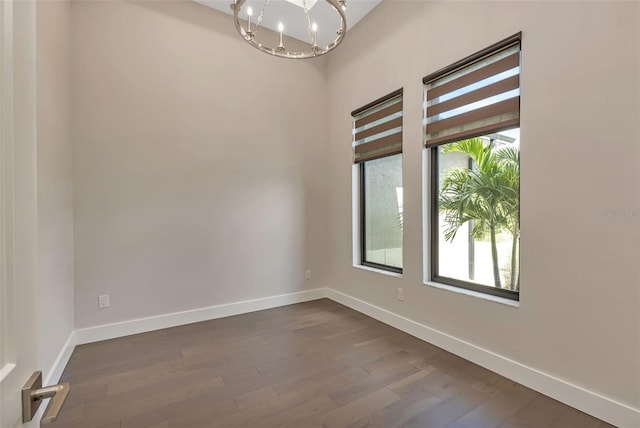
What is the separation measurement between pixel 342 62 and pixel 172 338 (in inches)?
147

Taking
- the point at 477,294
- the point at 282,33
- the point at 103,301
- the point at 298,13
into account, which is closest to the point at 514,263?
the point at 477,294

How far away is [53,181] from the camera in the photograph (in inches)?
86.4

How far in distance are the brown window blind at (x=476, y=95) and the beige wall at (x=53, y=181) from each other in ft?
9.65

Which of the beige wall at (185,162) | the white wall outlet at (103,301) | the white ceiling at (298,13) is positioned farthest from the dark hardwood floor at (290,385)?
the white ceiling at (298,13)

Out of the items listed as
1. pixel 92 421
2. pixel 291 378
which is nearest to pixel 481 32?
pixel 291 378

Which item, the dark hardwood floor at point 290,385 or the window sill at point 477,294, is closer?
the dark hardwood floor at point 290,385

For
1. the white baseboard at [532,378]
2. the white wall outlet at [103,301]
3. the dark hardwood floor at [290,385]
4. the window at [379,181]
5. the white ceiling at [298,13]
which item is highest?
the white ceiling at [298,13]

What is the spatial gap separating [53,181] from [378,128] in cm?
295

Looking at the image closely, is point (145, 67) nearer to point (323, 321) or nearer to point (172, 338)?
point (172, 338)

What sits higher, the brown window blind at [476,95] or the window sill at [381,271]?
the brown window blind at [476,95]

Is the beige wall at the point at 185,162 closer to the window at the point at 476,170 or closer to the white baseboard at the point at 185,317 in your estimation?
the white baseboard at the point at 185,317

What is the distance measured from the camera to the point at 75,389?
6.74 feet

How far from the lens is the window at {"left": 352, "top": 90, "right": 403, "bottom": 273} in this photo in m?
3.26

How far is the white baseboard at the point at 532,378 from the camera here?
5.57 feet
